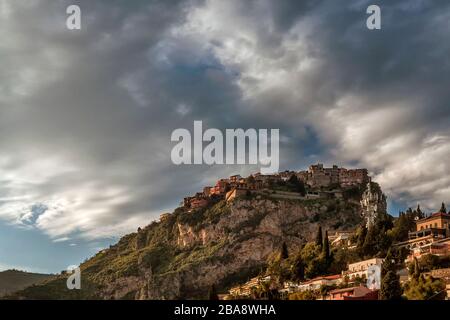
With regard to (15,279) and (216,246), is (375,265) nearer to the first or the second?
(216,246)

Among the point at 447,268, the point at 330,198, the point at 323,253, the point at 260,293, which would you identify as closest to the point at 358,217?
the point at 330,198

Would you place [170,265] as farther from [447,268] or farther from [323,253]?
[447,268]

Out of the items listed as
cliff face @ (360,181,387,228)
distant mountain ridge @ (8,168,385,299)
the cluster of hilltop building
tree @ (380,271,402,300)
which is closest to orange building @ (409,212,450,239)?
cliff face @ (360,181,387,228)

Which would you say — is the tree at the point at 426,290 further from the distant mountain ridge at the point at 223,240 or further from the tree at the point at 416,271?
the distant mountain ridge at the point at 223,240

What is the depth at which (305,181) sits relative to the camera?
11938 centimetres

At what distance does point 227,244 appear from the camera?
339 ft

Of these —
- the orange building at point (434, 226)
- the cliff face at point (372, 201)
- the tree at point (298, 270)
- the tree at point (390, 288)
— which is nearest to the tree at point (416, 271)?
the tree at point (390, 288)

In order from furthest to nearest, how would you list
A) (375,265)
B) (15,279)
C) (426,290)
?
1. (15,279)
2. (375,265)
3. (426,290)

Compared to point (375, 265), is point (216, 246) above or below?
above

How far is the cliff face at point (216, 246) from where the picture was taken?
98.1m

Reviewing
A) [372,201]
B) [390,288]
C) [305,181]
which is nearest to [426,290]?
[390,288]

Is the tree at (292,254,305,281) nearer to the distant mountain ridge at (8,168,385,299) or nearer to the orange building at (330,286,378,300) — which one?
the orange building at (330,286,378,300)

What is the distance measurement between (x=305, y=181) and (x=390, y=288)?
7231 cm

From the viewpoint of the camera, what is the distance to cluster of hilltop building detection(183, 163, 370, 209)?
117 metres
